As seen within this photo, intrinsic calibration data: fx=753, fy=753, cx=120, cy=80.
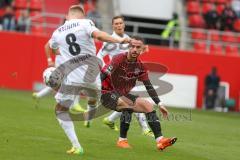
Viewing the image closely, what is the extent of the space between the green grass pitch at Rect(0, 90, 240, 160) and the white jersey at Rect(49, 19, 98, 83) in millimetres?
1324

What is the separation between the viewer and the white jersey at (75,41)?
40.4 feet

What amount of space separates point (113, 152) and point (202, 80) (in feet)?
55.8

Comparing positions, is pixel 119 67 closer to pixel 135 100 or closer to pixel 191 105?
pixel 135 100

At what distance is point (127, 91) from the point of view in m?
13.5

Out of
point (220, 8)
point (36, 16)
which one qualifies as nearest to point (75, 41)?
point (36, 16)

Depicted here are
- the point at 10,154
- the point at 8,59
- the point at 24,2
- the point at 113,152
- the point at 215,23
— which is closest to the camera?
the point at 10,154

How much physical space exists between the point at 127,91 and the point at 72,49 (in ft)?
4.99

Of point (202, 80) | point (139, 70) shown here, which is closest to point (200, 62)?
point (202, 80)

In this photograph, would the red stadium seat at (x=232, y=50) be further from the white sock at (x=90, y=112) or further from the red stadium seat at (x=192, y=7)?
the white sock at (x=90, y=112)

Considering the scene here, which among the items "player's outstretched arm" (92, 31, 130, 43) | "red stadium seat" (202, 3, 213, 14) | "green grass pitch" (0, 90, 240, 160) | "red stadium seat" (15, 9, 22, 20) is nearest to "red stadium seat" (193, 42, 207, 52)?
"red stadium seat" (202, 3, 213, 14)

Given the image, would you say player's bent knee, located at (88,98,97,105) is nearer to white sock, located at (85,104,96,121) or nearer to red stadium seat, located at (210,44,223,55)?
→ white sock, located at (85,104,96,121)

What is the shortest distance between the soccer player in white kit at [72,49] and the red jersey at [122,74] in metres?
0.65

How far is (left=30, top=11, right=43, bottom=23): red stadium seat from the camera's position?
2916cm

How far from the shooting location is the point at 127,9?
3391 cm
